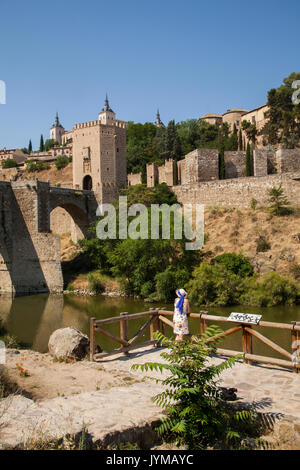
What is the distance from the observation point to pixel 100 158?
3512 cm

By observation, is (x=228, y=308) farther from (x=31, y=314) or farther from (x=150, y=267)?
(x=31, y=314)

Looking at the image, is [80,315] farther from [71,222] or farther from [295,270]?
[71,222]

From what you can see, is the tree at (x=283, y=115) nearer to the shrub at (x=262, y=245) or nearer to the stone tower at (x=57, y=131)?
the shrub at (x=262, y=245)

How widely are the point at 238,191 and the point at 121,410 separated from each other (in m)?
26.0

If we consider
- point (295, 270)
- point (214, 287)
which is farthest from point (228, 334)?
point (295, 270)

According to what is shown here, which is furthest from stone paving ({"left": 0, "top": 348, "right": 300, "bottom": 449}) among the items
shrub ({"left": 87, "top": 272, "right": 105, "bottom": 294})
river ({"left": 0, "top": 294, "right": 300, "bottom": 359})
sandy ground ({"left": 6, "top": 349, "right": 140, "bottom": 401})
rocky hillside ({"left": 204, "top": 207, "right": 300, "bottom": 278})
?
shrub ({"left": 87, "top": 272, "right": 105, "bottom": 294})

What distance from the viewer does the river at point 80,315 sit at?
42.6ft

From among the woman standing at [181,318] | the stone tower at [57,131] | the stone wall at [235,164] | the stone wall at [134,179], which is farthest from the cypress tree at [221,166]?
the stone tower at [57,131]

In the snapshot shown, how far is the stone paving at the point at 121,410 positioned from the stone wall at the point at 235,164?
2935 cm

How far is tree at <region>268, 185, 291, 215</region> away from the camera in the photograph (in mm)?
25766

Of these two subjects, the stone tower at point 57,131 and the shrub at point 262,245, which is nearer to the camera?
the shrub at point 262,245

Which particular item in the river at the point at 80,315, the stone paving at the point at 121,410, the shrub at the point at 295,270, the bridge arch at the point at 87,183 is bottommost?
the river at the point at 80,315

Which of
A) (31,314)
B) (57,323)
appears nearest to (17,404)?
(57,323)

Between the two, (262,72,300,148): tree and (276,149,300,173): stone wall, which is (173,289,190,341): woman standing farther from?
(262,72,300,148): tree
